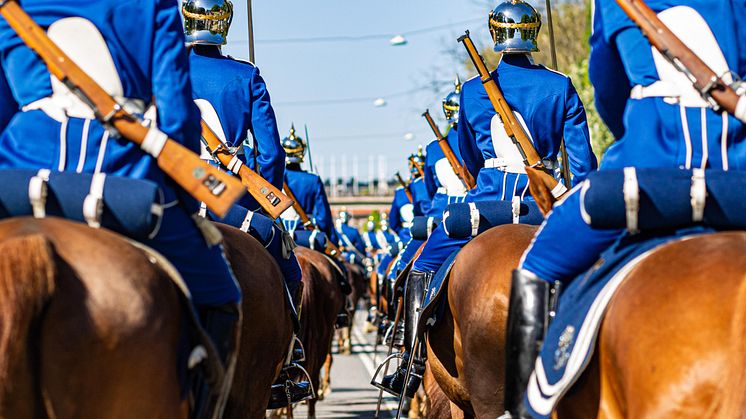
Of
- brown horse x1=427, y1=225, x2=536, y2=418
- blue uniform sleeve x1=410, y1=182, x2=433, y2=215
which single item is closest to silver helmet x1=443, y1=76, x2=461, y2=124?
blue uniform sleeve x1=410, y1=182, x2=433, y2=215

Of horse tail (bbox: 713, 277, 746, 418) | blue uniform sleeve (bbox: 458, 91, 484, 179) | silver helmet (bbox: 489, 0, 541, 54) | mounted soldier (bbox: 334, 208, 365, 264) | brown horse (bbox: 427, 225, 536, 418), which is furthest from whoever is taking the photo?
mounted soldier (bbox: 334, 208, 365, 264)

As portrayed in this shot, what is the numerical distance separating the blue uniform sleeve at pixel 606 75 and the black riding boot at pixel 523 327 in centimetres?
76

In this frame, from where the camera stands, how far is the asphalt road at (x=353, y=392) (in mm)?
14484

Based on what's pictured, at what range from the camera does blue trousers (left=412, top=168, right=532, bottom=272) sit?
803 cm

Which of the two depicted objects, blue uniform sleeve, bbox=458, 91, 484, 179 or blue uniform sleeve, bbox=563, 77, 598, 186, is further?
blue uniform sleeve, bbox=458, 91, 484, 179

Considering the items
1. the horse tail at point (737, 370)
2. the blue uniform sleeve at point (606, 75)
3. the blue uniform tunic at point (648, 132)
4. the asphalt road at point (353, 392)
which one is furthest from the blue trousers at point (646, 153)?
the asphalt road at point (353, 392)

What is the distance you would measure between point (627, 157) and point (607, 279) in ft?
1.88

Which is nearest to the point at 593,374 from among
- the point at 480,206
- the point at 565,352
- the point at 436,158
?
the point at 565,352

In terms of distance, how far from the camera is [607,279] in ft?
14.5

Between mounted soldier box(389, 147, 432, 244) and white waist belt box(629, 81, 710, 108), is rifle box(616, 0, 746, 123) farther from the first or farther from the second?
mounted soldier box(389, 147, 432, 244)

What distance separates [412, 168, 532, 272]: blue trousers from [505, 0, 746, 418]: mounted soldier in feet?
9.49

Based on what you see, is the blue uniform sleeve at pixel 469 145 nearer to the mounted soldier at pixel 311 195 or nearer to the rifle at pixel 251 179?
the rifle at pixel 251 179

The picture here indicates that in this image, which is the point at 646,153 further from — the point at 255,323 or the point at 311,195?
the point at 311,195

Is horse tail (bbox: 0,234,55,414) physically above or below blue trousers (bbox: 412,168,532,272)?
above
